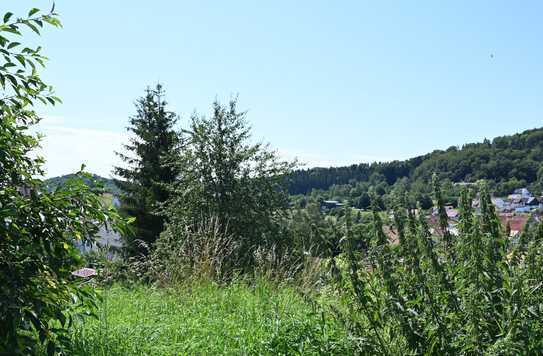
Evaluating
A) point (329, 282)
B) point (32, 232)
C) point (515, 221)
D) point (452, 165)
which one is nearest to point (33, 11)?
point (32, 232)

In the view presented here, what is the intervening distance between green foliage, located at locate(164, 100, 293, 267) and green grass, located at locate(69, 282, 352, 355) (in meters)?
6.79

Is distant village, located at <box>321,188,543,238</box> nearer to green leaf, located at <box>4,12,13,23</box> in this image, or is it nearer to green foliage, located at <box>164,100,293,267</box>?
green leaf, located at <box>4,12,13,23</box>

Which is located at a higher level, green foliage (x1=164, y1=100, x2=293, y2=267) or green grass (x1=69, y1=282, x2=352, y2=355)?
green foliage (x1=164, y1=100, x2=293, y2=267)

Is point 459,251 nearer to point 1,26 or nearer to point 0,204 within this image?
point 0,204

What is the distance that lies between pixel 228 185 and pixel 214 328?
9138mm

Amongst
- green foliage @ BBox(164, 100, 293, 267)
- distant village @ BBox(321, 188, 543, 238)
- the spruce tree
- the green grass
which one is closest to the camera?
distant village @ BBox(321, 188, 543, 238)

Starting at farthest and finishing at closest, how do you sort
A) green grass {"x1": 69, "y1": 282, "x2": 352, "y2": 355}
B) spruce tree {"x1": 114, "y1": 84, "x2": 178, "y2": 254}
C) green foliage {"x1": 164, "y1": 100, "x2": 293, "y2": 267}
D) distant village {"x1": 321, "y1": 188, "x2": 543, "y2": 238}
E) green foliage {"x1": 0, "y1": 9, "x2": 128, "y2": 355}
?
spruce tree {"x1": 114, "y1": 84, "x2": 178, "y2": 254} < green foliage {"x1": 164, "y1": 100, "x2": 293, "y2": 267} < green grass {"x1": 69, "y1": 282, "x2": 352, "y2": 355} < distant village {"x1": 321, "y1": 188, "x2": 543, "y2": 238} < green foliage {"x1": 0, "y1": 9, "x2": 128, "y2": 355}

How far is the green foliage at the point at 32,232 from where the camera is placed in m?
2.26

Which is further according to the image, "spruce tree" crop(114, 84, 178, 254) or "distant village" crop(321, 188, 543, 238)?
"spruce tree" crop(114, 84, 178, 254)

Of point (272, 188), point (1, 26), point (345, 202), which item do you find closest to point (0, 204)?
point (1, 26)

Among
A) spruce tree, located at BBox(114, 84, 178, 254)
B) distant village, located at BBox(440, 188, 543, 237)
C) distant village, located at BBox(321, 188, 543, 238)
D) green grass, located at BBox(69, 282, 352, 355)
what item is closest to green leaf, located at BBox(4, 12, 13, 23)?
green grass, located at BBox(69, 282, 352, 355)

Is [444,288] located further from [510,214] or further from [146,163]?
[146,163]

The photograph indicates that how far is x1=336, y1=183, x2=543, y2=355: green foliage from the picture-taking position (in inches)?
108

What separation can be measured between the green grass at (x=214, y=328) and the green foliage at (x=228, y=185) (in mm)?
6792
